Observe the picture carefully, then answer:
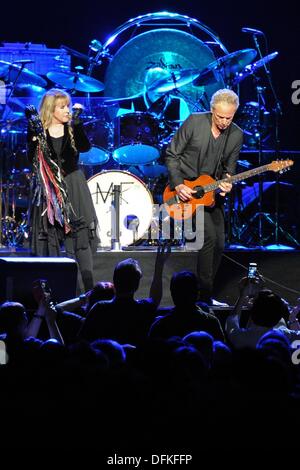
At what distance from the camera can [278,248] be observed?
824 centimetres

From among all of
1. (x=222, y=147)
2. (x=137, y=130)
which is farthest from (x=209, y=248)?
(x=137, y=130)

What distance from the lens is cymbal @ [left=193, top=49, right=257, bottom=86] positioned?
8.98 m

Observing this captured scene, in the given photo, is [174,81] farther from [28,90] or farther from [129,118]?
[28,90]

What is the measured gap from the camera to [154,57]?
33.2 feet

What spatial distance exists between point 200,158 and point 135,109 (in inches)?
148

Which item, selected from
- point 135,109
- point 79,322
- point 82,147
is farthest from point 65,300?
point 135,109

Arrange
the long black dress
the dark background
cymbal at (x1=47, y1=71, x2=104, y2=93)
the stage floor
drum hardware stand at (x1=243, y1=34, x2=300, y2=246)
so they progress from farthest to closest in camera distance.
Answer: the dark background → cymbal at (x1=47, y1=71, x2=104, y2=93) → drum hardware stand at (x1=243, y1=34, x2=300, y2=246) → the stage floor → the long black dress

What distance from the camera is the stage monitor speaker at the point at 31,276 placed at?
5809 millimetres

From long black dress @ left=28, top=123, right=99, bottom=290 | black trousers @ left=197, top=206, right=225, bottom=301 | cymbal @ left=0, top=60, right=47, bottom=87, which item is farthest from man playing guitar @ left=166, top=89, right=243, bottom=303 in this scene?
cymbal @ left=0, top=60, right=47, bottom=87

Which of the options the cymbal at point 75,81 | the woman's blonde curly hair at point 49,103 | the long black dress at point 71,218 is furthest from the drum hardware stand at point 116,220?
the woman's blonde curly hair at point 49,103

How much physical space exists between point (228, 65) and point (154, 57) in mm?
1288

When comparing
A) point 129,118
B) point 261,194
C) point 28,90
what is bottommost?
point 261,194

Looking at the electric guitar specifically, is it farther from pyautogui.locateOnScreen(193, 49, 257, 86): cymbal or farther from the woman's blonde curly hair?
pyautogui.locateOnScreen(193, 49, 257, 86): cymbal

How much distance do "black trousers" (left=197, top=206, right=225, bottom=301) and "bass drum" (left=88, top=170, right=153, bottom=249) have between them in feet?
6.82
